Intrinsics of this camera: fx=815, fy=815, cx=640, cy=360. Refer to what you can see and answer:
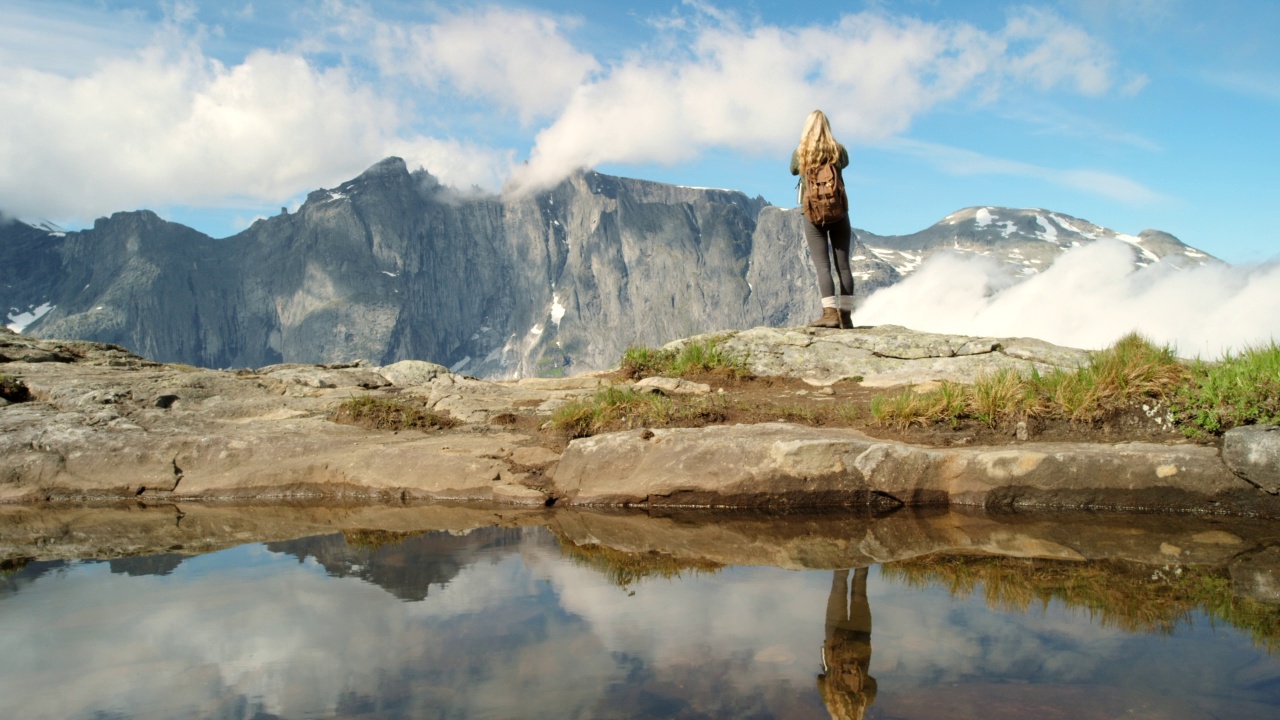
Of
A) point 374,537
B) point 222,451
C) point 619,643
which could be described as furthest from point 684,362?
point 619,643

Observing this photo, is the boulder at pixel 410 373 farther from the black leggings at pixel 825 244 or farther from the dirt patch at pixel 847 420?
the black leggings at pixel 825 244

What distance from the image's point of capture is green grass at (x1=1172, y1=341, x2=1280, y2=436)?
810cm

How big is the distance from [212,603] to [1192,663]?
5600 millimetres

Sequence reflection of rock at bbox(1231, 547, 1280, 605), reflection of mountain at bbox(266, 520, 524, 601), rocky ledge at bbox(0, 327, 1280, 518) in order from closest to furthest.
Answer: reflection of rock at bbox(1231, 547, 1280, 605) < reflection of mountain at bbox(266, 520, 524, 601) < rocky ledge at bbox(0, 327, 1280, 518)

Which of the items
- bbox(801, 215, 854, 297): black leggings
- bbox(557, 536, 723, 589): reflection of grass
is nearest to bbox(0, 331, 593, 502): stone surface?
bbox(557, 536, 723, 589): reflection of grass

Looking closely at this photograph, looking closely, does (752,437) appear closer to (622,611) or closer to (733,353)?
(622,611)

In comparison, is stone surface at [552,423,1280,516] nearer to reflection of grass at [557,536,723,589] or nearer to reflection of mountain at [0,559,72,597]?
reflection of grass at [557,536,723,589]

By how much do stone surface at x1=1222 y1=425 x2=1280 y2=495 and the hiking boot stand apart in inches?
291

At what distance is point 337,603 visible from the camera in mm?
5223

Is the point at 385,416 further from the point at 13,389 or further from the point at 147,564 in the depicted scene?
the point at 13,389

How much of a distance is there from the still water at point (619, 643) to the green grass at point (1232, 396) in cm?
361

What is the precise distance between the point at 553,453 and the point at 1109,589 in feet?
20.8

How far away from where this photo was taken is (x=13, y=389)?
12.1 meters

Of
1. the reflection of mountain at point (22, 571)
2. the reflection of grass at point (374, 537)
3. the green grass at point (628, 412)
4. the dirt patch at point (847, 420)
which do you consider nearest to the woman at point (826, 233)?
the dirt patch at point (847, 420)
